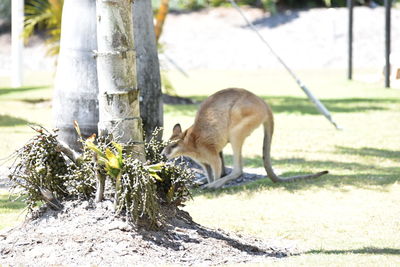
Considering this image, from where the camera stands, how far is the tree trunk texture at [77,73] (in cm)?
792

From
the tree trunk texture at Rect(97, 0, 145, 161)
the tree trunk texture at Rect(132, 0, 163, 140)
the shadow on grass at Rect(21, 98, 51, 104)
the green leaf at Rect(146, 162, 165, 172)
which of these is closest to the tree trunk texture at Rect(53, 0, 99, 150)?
the tree trunk texture at Rect(132, 0, 163, 140)

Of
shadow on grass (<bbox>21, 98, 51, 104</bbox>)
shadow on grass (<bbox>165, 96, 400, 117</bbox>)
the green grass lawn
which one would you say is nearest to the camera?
the green grass lawn

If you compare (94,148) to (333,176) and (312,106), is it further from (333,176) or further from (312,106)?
(312,106)

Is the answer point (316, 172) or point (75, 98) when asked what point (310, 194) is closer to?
point (316, 172)

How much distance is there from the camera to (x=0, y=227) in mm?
7320

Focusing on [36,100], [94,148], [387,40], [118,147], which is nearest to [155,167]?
[118,147]

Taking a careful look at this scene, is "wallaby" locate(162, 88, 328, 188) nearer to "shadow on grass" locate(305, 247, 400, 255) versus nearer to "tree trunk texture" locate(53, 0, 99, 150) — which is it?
"tree trunk texture" locate(53, 0, 99, 150)

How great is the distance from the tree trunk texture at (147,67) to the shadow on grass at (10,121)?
7.14m

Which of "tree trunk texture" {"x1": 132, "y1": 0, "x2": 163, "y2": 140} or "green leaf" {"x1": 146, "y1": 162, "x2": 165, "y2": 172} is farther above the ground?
"tree trunk texture" {"x1": 132, "y1": 0, "x2": 163, "y2": 140}

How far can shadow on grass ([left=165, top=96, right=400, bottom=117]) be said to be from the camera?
1770 cm

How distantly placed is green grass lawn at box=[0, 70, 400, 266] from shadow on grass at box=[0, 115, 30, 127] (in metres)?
0.02

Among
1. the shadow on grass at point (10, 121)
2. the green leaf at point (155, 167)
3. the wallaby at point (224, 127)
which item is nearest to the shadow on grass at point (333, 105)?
the shadow on grass at point (10, 121)

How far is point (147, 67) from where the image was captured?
882 cm

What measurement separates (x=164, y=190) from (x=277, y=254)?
106 centimetres
